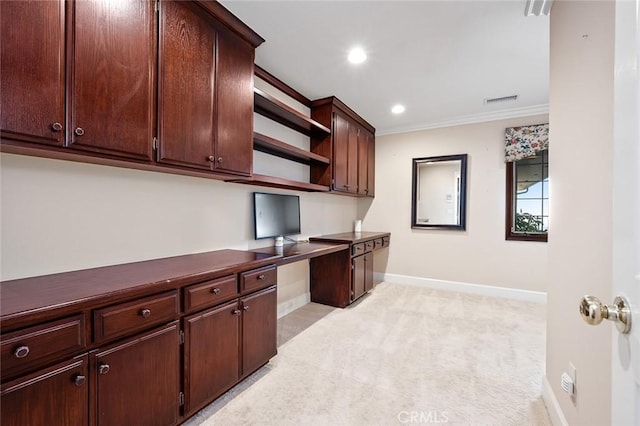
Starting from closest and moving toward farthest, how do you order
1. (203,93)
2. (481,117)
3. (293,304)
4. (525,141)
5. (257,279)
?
(203,93), (257,279), (293,304), (525,141), (481,117)

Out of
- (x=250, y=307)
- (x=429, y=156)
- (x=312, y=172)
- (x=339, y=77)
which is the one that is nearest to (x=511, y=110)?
(x=429, y=156)

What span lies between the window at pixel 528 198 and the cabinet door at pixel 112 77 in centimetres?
419

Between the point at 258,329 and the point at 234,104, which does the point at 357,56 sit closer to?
the point at 234,104

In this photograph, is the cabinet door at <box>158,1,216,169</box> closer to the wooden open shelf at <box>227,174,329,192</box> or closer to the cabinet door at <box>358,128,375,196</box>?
the wooden open shelf at <box>227,174,329,192</box>

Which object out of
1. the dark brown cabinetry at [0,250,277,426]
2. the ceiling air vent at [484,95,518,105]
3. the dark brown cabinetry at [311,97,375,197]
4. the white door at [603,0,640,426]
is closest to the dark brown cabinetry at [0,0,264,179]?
the dark brown cabinetry at [0,250,277,426]

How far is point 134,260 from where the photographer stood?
5.90ft

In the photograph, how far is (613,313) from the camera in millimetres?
590

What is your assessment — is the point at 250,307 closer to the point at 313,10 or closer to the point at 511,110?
the point at 313,10

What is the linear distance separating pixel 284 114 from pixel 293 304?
2132mm

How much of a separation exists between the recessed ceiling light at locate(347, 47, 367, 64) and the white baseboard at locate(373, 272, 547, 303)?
326 centimetres

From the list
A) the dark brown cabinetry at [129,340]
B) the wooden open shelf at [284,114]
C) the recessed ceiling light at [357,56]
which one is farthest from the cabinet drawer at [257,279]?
the recessed ceiling light at [357,56]

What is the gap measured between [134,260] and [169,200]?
1.51 ft

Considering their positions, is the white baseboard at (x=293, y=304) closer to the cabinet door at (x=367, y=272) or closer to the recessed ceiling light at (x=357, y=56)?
the cabinet door at (x=367, y=272)

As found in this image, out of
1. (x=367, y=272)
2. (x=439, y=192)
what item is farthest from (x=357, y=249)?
(x=439, y=192)
